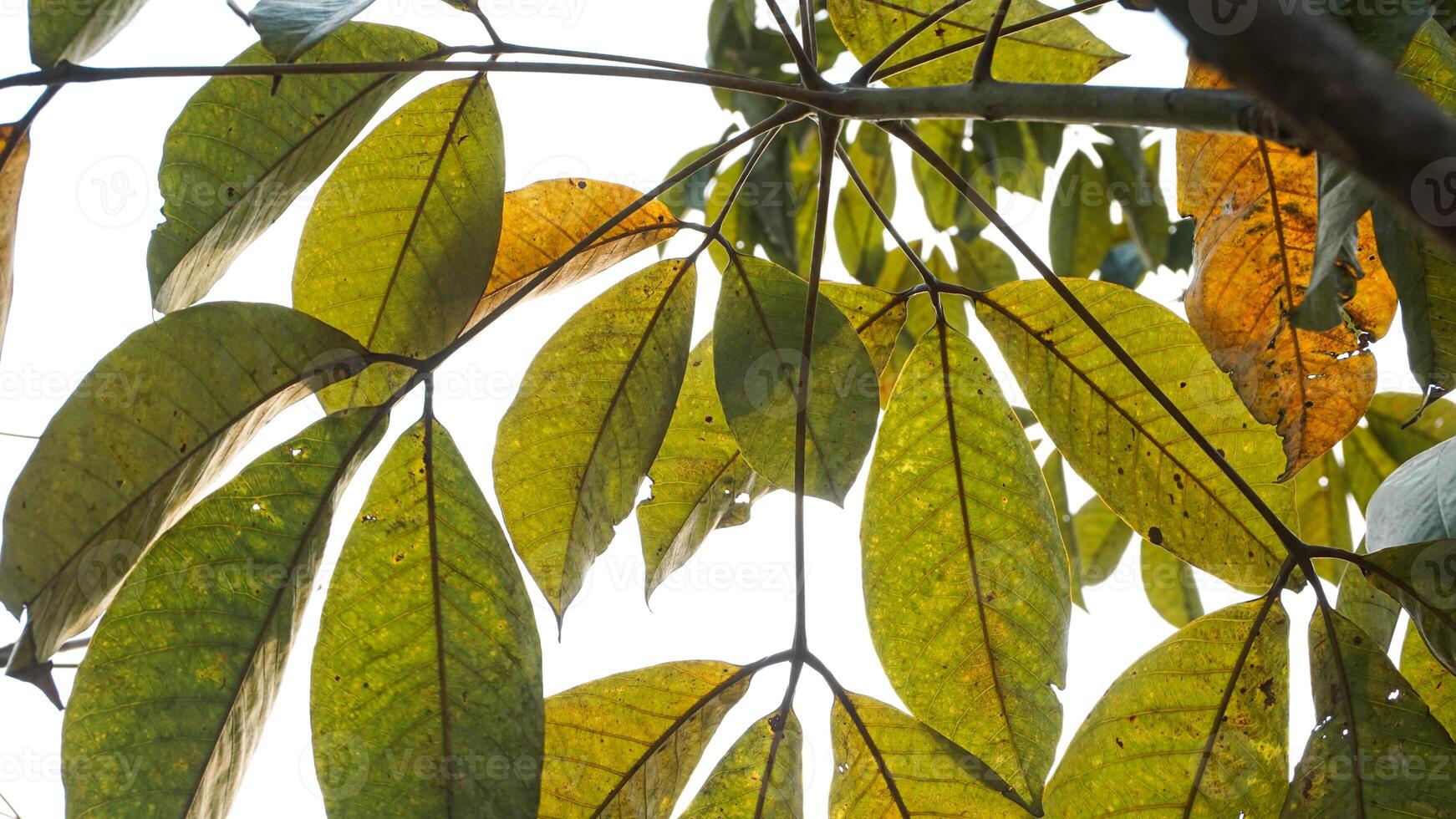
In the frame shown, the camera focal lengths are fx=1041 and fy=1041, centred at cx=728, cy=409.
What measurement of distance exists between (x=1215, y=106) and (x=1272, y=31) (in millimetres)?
169

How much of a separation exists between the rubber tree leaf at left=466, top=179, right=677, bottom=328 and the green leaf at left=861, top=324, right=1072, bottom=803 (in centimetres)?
29

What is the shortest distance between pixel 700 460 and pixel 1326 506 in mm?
998

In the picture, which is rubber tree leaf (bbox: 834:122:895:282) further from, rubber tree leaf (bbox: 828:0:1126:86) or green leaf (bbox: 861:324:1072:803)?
green leaf (bbox: 861:324:1072:803)

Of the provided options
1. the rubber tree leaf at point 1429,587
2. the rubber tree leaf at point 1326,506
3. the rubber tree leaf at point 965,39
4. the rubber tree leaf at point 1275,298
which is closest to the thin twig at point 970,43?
the rubber tree leaf at point 965,39

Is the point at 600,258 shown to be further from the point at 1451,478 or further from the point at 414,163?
the point at 1451,478

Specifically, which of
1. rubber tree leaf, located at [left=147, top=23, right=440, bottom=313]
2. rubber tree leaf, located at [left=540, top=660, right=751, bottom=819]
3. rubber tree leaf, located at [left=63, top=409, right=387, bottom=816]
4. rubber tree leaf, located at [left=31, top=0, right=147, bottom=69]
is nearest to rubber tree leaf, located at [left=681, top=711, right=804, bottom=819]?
rubber tree leaf, located at [left=540, top=660, right=751, bottom=819]

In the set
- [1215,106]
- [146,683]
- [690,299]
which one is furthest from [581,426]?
[1215,106]

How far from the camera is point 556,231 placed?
96 centimetres

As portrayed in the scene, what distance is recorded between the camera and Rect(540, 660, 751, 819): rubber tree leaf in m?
0.82

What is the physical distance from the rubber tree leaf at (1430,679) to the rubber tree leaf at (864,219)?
968 mm

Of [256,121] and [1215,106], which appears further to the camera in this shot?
[256,121]

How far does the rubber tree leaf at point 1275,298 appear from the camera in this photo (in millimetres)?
811

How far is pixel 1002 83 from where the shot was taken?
0.59m

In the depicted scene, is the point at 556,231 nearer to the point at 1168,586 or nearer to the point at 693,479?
the point at 693,479
